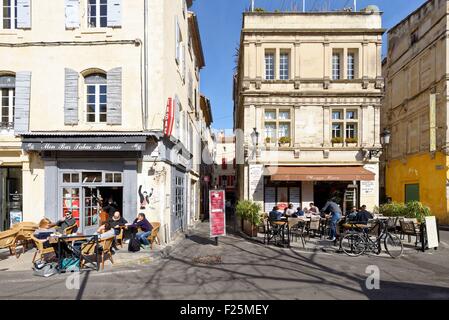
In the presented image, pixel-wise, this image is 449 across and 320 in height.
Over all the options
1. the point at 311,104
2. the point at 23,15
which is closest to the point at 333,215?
the point at 311,104

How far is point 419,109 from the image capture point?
18.7 m

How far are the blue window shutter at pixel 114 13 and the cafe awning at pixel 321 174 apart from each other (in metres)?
8.91

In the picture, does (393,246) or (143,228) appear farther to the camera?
(393,246)

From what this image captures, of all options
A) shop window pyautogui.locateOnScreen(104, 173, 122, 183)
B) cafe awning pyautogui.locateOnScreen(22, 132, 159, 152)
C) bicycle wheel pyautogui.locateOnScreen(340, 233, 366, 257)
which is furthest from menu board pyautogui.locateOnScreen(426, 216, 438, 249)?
shop window pyautogui.locateOnScreen(104, 173, 122, 183)

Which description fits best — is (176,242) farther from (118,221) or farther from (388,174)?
(388,174)

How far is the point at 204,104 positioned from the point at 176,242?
16640 mm

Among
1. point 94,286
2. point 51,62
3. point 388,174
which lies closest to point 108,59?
point 51,62

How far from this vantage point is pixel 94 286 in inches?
221

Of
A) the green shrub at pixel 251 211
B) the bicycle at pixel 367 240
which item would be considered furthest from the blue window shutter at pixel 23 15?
the bicycle at pixel 367 240

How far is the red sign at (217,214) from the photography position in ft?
31.5

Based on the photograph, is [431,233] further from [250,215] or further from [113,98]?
[113,98]

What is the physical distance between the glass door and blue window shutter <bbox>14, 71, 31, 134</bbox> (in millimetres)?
3022

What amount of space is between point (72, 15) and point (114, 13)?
4.85ft

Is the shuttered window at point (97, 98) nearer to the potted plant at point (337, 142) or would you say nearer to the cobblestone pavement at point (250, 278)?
the cobblestone pavement at point (250, 278)
